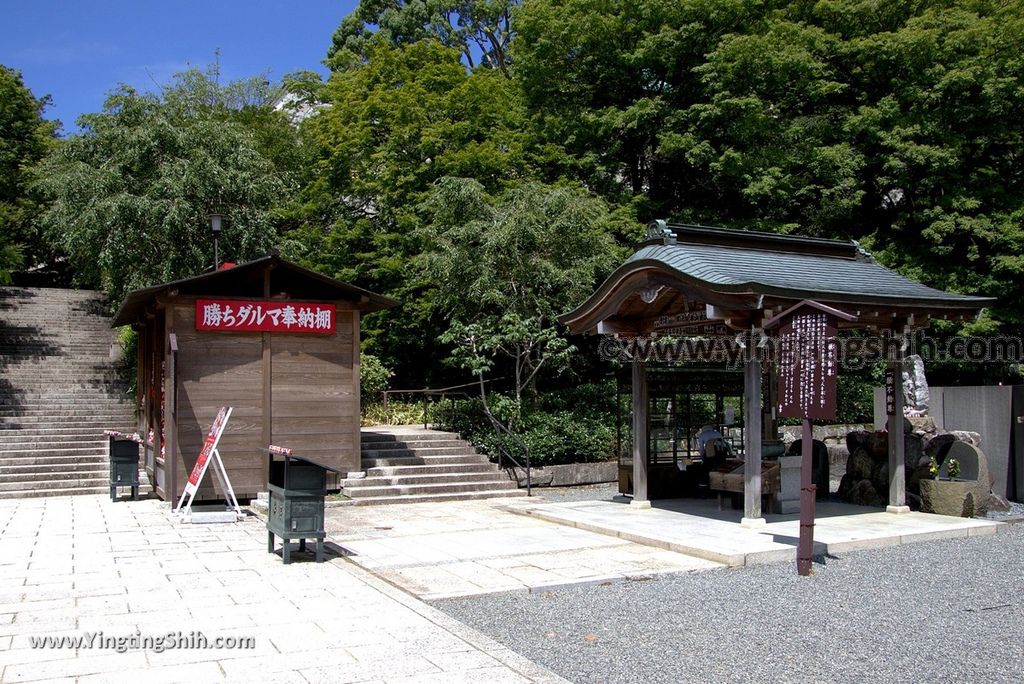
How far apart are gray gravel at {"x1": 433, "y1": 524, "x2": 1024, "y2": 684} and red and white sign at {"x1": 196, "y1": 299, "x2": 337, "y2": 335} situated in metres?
7.32

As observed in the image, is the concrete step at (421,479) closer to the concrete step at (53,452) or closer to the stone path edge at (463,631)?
the stone path edge at (463,631)


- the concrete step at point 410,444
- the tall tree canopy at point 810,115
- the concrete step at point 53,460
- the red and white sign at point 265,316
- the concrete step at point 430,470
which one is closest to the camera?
the red and white sign at point 265,316

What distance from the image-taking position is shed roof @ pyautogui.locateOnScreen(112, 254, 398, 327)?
12.7m

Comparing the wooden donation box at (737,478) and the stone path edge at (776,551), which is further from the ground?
the wooden donation box at (737,478)

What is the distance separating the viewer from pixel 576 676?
510 cm

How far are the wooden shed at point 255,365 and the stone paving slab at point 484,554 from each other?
1.81 metres

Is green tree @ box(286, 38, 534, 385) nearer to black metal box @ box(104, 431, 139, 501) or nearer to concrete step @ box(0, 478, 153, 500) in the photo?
concrete step @ box(0, 478, 153, 500)

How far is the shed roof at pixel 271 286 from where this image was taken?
1266cm

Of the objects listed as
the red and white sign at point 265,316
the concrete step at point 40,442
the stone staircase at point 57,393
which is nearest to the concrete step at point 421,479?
the red and white sign at point 265,316

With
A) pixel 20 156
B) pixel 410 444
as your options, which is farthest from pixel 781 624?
pixel 20 156

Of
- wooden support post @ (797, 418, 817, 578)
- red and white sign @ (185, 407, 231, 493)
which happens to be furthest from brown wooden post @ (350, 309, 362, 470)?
wooden support post @ (797, 418, 817, 578)

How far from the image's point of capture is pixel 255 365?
13031 mm

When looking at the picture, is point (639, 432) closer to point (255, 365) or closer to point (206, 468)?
point (255, 365)

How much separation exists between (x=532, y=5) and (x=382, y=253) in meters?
8.05
